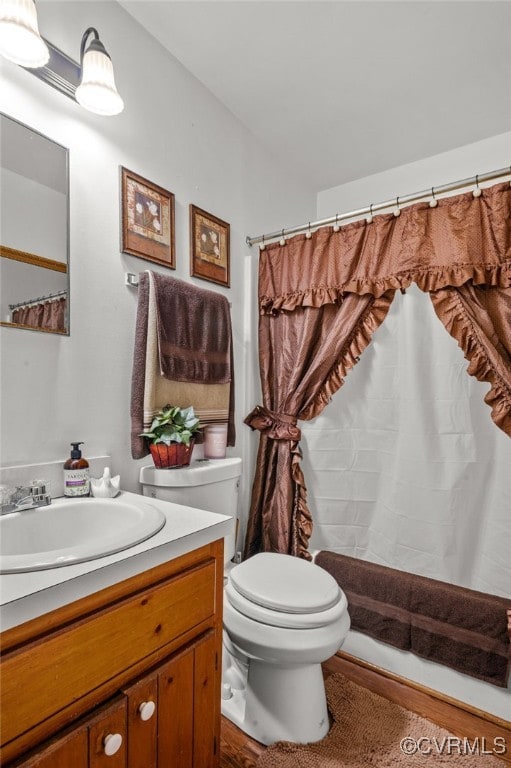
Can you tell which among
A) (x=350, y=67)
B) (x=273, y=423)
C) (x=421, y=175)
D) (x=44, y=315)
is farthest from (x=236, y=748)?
(x=421, y=175)

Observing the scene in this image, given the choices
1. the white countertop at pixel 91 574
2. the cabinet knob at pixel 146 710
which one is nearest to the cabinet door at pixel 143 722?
the cabinet knob at pixel 146 710

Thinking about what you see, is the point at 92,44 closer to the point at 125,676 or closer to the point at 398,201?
the point at 398,201

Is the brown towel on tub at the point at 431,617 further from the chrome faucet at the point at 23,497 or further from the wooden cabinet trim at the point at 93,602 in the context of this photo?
the chrome faucet at the point at 23,497

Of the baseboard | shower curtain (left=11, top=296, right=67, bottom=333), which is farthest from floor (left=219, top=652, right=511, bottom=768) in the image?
shower curtain (left=11, top=296, right=67, bottom=333)

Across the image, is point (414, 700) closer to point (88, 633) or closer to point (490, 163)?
point (88, 633)

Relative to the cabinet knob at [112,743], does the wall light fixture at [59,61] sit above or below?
above

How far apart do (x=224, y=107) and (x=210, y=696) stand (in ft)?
7.45

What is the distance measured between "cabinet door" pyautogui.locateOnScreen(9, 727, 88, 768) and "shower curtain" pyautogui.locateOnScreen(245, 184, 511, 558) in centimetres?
130

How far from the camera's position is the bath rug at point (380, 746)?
1.20m

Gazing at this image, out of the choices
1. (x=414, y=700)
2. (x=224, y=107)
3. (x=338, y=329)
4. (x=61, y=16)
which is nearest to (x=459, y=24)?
(x=224, y=107)

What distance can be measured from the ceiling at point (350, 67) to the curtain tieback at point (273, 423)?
145 centimetres

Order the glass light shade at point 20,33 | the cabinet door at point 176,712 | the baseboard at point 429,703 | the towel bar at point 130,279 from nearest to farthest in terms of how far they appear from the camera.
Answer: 1. the cabinet door at point 176,712
2. the glass light shade at point 20,33
3. the baseboard at point 429,703
4. the towel bar at point 130,279

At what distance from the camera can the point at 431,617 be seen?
5.44 feet

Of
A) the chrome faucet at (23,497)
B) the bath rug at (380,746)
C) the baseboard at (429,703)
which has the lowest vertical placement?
the baseboard at (429,703)
